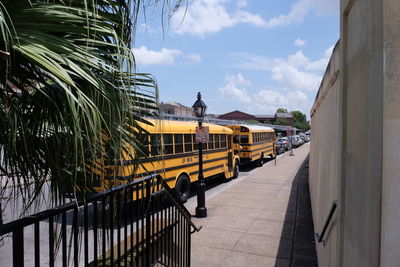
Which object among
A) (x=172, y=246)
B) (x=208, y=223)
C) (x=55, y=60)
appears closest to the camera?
(x=55, y=60)

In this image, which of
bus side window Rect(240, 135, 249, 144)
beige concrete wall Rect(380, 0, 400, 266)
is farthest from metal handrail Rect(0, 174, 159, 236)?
bus side window Rect(240, 135, 249, 144)

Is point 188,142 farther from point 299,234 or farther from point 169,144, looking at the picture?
point 299,234

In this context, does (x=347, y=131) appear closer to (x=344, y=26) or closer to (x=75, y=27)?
(x=344, y=26)

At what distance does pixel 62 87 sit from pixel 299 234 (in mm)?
6592

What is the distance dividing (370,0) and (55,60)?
1.95 m

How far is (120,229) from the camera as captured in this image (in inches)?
121

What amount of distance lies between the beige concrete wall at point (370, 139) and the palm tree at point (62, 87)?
4.05ft

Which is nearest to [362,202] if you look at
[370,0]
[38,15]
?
[370,0]

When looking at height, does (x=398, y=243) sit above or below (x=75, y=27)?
below

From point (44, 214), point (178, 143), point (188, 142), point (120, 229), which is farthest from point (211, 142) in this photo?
point (44, 214)

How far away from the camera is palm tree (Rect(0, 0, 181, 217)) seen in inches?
61.3

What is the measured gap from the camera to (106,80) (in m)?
1.89

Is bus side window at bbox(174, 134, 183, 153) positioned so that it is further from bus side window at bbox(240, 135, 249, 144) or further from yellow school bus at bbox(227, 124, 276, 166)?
bus side window at bbox(240, 135, 249, 144)

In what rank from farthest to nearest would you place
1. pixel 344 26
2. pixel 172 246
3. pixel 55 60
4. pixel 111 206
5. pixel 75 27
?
pixel 172 246
pixel 344 26
pixel 111 206
pixel 75 27
pixel 55 60
